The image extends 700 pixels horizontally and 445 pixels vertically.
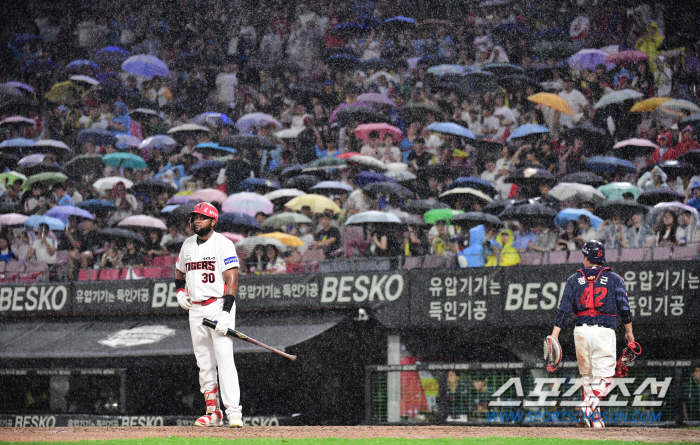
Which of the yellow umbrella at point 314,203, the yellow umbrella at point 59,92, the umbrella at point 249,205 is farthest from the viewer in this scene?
the yellow umbrella at point 59,92

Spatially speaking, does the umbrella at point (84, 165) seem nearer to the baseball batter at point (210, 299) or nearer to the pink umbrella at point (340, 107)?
the pink umbrella at point (340, 107)

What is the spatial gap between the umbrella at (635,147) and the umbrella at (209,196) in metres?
6.83

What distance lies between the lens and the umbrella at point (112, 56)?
23.2 metres

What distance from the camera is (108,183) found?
18.0 meters

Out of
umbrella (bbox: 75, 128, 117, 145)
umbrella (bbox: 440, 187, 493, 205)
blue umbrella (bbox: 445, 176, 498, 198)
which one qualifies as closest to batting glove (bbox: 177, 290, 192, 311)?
umbrella (bbox: 440, 187, 493, 205)

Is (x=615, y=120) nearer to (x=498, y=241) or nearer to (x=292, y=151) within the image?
(x=498, y=241)

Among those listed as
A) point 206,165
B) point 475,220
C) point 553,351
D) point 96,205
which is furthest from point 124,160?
point 553,351

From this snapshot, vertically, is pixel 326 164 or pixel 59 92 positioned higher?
pixel 59 92

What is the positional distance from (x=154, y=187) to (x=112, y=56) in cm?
667

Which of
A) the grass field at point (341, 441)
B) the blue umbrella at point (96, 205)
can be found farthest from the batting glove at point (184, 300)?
the blue umbrella at point (96, 205)

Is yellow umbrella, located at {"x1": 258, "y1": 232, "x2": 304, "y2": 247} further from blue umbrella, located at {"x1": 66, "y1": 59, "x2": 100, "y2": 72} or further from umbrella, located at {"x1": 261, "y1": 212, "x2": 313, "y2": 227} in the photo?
blue umbrella, located at {"x1": 66, "y1": 59, "x2": 100, "y2": 72}

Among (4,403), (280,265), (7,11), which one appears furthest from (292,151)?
(7,11)

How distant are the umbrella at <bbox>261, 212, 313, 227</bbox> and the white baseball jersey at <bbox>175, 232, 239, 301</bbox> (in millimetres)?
6727

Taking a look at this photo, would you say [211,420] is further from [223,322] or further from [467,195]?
[467,195]
